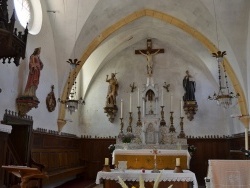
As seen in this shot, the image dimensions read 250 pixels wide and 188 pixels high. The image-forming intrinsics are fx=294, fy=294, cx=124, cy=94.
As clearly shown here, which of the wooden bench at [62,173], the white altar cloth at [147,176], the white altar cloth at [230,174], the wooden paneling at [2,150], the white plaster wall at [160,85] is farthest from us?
the white plaster wall at [160,85]

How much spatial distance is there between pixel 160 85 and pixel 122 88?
6.40 ft

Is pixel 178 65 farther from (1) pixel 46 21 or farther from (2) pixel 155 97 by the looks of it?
(1) pixel 46 21

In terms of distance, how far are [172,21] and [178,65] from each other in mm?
3240

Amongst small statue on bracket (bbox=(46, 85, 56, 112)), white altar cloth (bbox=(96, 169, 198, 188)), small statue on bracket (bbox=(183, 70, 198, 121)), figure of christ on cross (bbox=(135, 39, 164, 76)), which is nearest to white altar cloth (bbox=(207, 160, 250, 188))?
white altar cloth (bbox=(96, 169, 198, 188))

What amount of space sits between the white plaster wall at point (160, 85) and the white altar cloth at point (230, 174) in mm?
10483

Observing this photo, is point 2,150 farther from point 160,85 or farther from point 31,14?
point 160,85

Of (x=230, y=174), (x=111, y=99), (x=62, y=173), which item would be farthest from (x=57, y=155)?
(x=230, y=174)

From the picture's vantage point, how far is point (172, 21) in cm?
1233

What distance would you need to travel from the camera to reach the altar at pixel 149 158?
34.7 ft

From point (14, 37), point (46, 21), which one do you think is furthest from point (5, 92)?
point (46, 21)

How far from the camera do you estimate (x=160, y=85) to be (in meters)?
14.9

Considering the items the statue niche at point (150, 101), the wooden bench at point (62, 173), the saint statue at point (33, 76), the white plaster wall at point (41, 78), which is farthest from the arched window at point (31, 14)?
the statue niche at point (150, 101)

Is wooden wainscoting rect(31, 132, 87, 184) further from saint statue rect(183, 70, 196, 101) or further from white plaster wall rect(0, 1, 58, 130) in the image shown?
saint statue rect(183, 70, 196, 101)

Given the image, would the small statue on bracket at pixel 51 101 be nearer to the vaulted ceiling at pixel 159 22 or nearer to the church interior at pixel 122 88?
the church interior at pixel 122 88
